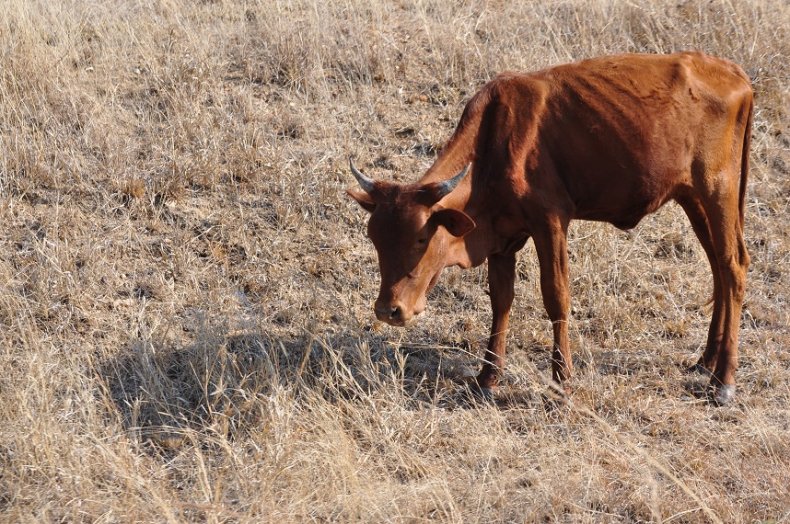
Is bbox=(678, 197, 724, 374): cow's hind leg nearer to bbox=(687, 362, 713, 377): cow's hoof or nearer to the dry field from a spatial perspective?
bbox=(687, 362, 713, 377): cow's hoof

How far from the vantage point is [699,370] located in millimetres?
8172

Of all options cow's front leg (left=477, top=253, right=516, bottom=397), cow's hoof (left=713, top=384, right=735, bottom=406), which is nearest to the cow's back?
cow's front leg (left=477, top=253, right=516, bottom=397)

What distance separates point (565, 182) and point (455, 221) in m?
0.99

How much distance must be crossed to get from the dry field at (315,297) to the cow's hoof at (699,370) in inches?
3.7

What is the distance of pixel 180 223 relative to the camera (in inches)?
366

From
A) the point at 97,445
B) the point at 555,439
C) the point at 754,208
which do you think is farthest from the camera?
the point at 754,208

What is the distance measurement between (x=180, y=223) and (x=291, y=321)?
4.69ft

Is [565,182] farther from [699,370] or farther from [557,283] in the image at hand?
[699,370]

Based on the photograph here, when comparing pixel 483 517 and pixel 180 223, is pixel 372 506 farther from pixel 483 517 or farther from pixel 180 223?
pixel 180 223

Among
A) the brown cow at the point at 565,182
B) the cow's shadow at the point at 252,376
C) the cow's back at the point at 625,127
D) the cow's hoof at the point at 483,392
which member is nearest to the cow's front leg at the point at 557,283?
the brown cow at the point at 565,182

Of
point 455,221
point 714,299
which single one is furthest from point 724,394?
point 455,221

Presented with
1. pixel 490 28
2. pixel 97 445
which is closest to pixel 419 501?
pixel 97 445

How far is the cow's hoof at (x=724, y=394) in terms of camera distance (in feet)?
25.3

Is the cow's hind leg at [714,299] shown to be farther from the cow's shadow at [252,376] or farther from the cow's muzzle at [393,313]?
the cow's muzzle at [393,313]
